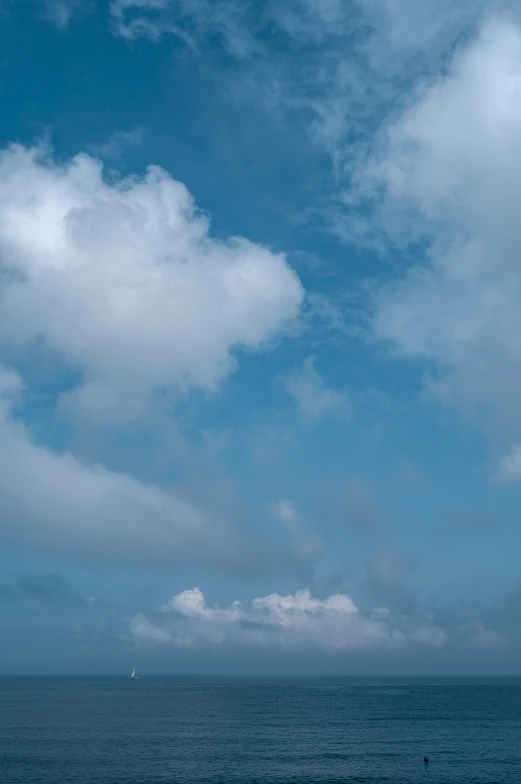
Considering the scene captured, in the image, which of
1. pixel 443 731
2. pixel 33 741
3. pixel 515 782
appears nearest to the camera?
pixel 515 782

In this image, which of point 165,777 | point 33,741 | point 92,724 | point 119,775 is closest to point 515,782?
point 165,777

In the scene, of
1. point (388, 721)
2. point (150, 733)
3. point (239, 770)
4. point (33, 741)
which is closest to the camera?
point (239, 770)

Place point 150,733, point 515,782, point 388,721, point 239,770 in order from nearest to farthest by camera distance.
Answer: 1. point 515,782
2. point 239,770
3. point 150,733
4. point 388,721

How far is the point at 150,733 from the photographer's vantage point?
A: 15288 centimetres

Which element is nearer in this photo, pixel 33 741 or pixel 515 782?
pixel 515 782

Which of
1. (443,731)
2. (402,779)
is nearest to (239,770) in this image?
(402,779)

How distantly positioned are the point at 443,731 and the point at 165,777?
288 ft

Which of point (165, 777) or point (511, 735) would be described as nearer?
point (165, 777)

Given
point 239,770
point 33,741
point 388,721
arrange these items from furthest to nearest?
1. point 388,721
2. point 33,741
3. point 239,770

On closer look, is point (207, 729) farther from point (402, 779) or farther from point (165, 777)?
point (402, 779)

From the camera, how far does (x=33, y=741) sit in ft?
455

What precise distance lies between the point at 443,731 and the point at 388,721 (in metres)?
24.9

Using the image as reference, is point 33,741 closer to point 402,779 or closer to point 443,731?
point 402,779

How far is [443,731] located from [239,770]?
7533 centimetres
